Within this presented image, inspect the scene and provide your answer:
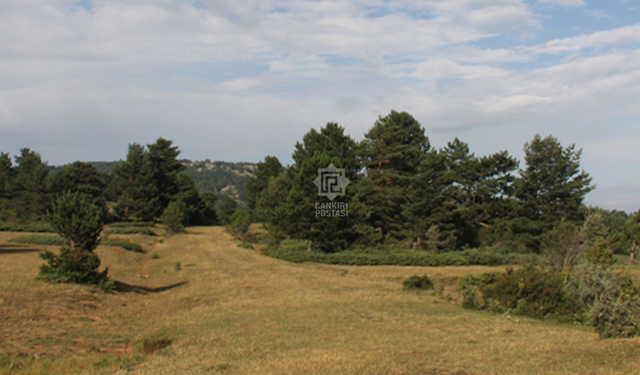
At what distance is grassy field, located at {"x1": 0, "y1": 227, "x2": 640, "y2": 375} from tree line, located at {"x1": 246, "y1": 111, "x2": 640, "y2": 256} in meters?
12.3

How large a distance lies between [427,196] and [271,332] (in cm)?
3051

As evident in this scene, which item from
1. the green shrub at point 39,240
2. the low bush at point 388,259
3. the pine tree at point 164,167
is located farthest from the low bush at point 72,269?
the pine tree at point 164,167

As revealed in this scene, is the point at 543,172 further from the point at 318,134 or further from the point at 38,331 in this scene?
the point at 38,331

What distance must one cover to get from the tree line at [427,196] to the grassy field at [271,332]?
12.3 meters

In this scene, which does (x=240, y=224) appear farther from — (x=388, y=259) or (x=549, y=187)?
Result: (x=549, y=187)

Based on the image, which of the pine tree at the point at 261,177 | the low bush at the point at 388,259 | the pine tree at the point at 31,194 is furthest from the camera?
the pine tree at the point at 261,177

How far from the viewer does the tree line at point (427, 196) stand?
3353cm

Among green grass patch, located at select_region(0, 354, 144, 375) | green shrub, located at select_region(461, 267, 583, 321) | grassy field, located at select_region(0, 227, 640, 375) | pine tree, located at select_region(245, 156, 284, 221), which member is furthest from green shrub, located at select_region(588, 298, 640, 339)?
pine tree, located at select_region(245, 156, 284, 221)

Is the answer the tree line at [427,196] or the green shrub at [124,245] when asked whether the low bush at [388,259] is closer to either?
the tree line at [427,196]

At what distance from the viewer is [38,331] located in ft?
34.2

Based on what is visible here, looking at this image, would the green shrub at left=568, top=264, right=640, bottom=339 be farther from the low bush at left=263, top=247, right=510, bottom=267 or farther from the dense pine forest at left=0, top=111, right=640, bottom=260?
the dense pine forest at left=0, top=111, right=640, bottom=260

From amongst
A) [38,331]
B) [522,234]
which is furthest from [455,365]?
[522,234]

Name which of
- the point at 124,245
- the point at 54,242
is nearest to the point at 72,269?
the point at 124,245

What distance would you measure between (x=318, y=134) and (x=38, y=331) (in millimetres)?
37510
